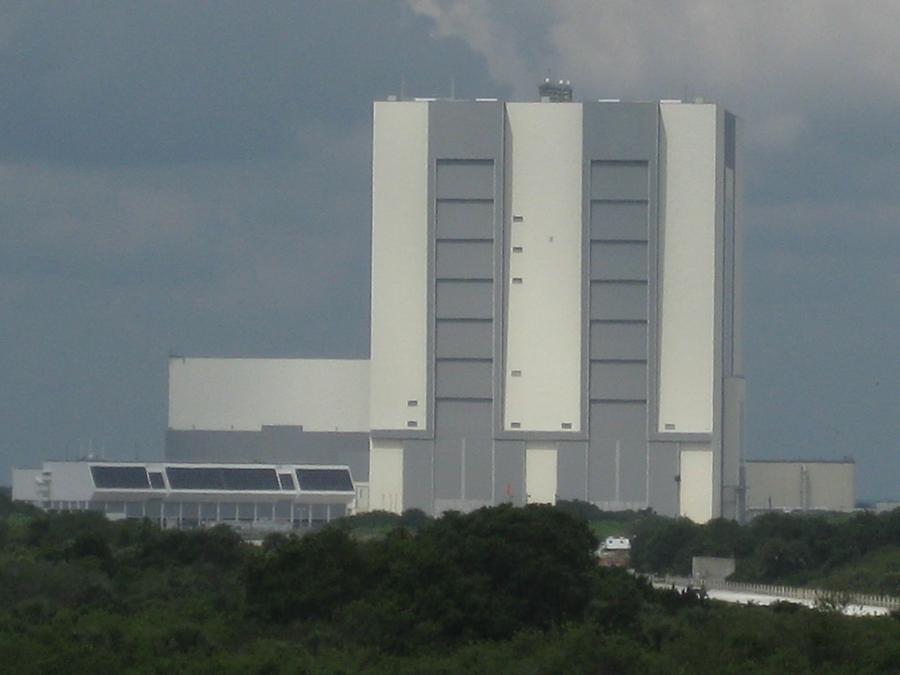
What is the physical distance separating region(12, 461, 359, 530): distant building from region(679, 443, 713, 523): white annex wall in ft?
41.2

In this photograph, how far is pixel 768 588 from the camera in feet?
195

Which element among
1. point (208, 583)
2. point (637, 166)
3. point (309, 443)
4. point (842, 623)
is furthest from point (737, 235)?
point (842, 623)

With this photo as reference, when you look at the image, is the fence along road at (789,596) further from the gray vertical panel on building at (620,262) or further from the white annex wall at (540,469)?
the white annex wall at (540,469)

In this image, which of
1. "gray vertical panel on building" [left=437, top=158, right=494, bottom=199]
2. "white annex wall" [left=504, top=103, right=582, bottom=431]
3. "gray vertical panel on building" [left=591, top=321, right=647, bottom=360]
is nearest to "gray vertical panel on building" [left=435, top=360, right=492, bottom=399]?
"white annex wall" [left=504, top=103, right=582, bottom=431]

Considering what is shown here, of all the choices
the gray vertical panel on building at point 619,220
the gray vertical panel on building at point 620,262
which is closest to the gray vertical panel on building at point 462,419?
the gray vertical panel on building at point 620,262

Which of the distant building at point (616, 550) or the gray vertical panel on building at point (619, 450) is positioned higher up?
the gray vertical panel on building at point (619, 450)

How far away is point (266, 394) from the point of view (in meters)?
95.6

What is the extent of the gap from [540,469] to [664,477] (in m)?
4.56

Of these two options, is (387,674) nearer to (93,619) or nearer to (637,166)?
(93,619)

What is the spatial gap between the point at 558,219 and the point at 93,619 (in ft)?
172

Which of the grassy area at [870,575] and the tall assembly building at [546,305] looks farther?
the tall assembly building at [546,305]

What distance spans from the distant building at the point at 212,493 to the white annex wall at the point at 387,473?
7.45ft

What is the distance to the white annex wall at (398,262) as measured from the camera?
293ft

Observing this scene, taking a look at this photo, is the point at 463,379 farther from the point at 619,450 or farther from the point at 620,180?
the point at 620,180
